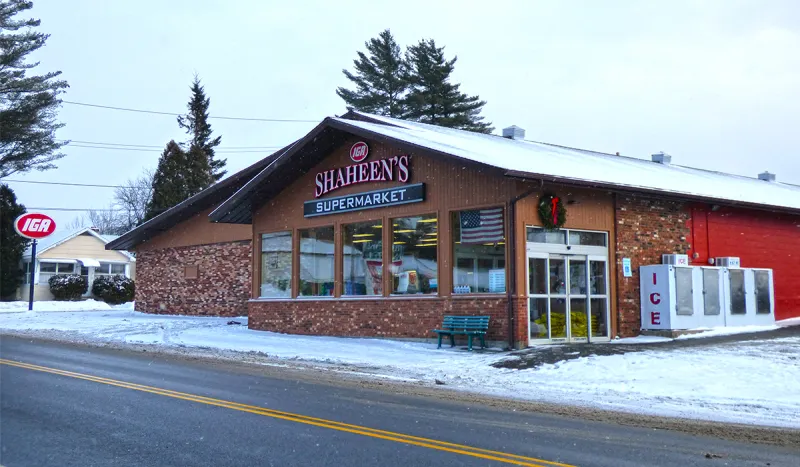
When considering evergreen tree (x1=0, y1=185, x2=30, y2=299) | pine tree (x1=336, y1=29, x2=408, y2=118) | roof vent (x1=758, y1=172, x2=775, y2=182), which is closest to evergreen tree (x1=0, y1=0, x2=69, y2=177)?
evergreen tree (x1=0, y1=185, x2=30, y2=299)

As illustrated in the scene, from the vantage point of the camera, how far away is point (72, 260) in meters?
50.1

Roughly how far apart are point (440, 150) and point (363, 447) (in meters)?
11.8

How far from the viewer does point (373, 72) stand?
55.2 meters

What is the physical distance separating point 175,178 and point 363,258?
35.7 metres

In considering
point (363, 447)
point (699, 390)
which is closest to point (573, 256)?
point (699, 390)

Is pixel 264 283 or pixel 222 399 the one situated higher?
pixel 264 283

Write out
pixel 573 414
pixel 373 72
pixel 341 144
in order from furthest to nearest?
pixel 373 72 → pixel 341 144 → pixel 573 414

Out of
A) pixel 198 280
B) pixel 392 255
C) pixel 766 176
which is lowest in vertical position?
pixel 198 280

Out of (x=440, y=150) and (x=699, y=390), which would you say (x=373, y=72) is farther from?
(x=699, y=390)

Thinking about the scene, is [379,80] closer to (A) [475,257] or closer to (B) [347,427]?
(A) [475,257]

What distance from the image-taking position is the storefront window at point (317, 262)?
2258 cm

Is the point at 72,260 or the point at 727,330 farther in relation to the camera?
the point at 72,260

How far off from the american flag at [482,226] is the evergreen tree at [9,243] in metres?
35.0

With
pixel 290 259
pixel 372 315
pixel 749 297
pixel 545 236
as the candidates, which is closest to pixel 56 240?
pixel 290 259
